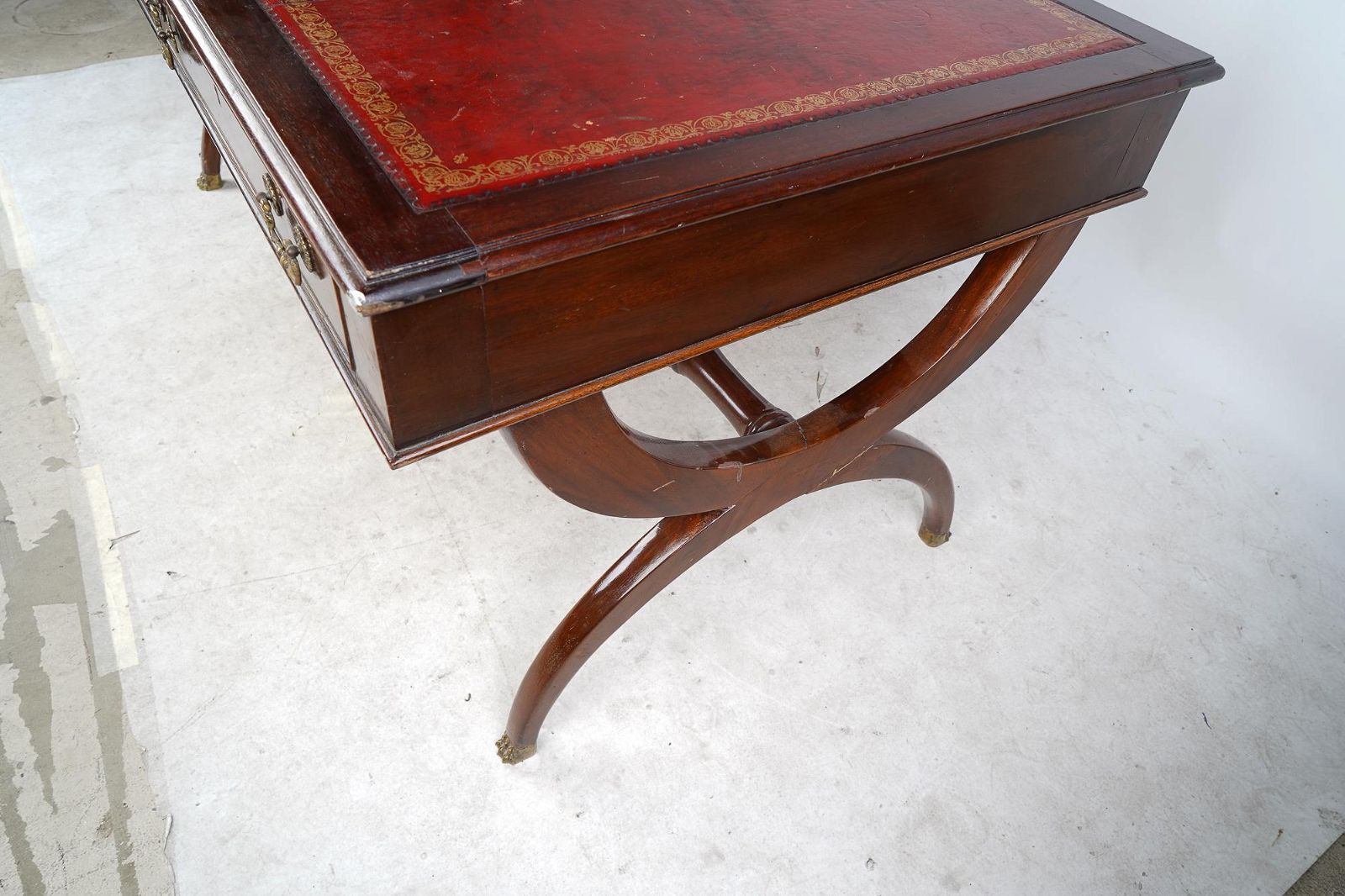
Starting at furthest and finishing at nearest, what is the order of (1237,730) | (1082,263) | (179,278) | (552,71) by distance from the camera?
(1082,263) → (179,278) → (1237,730) → (552,71)

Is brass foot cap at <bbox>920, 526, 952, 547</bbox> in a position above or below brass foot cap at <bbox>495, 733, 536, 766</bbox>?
above

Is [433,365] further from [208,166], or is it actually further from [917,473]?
[208,166]

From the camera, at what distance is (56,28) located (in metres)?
3.00

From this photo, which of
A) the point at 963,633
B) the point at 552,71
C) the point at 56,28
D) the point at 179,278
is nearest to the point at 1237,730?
the point at 963,633

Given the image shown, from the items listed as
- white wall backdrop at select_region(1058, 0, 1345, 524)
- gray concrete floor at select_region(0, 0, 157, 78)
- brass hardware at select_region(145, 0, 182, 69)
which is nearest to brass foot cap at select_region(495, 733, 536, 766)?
brass hardware at select_region(145, 0, 182, 69)

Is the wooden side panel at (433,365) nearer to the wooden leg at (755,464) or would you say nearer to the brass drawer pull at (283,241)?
the brass drawer pull at (283,241)

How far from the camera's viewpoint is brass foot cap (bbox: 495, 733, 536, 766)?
4.80 ft

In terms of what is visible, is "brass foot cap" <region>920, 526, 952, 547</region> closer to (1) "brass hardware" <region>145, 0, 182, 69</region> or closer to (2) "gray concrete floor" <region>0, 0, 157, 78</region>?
(1) "brass hardware" <region>145, 0, 182, 69</region>

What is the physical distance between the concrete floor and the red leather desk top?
922 mm

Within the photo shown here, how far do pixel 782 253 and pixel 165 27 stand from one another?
90 cm

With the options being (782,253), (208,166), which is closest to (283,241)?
(782,253)

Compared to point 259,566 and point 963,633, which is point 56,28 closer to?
point 259,566

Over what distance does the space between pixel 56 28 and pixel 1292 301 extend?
11.5 ft

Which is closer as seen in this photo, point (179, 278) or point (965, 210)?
point (965, 210)
